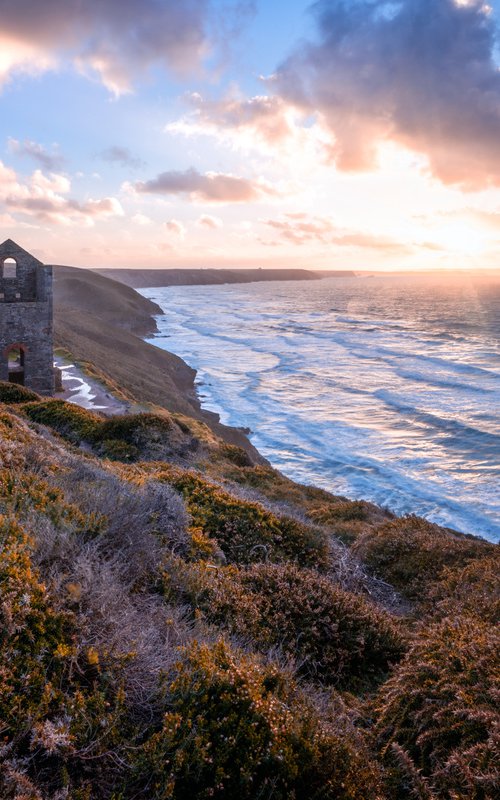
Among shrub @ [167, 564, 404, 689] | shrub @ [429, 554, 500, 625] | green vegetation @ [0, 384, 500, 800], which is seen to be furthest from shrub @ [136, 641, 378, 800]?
shrub @ [429, 554, 500, 625]

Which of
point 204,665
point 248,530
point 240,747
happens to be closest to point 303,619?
point 248,530

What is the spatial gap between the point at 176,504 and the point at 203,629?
304cm

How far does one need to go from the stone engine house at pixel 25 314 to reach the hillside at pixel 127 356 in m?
6.87

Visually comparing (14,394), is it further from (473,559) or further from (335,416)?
(335,416)

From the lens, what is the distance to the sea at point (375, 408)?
23.1 m

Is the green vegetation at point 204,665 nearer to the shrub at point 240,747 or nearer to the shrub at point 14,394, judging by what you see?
the shrub at point 240,747

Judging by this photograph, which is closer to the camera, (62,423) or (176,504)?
(176,504)

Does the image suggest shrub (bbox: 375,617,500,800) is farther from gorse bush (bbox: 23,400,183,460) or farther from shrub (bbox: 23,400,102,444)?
shrub (bbox: 23,400,102,444)

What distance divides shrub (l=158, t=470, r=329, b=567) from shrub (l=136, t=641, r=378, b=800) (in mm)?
3920

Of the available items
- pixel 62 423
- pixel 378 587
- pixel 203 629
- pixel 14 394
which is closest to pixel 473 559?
pixel 378 587

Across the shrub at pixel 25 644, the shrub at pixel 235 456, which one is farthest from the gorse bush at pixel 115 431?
the shrub at pixel 25 644

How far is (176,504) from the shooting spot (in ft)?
24.6

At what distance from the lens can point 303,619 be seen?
19.9ft

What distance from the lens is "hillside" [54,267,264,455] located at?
32.8 meters
